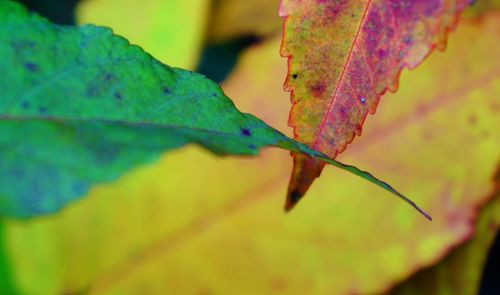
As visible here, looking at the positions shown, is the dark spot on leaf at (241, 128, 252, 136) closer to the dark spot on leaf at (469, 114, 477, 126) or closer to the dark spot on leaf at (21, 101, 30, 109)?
the dark spot on leaf at (21, 101, 30, 109)

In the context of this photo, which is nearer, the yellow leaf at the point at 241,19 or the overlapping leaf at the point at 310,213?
the overlapping leaf at the point at 310,213

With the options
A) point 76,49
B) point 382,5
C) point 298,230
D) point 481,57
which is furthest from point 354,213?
point 76,49

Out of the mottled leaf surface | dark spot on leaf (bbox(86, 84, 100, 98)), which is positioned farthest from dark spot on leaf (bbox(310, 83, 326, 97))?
dark spot on leaf (bbox(86, 84, 100, 98))

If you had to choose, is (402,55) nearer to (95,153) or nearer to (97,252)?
(95,153)

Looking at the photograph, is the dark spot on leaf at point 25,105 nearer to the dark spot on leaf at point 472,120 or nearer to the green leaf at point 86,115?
the green leaf at point 86,115

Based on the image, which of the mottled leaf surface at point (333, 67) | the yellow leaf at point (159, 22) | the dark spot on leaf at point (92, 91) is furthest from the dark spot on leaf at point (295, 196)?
the yellow leaf at point (159, 22)
